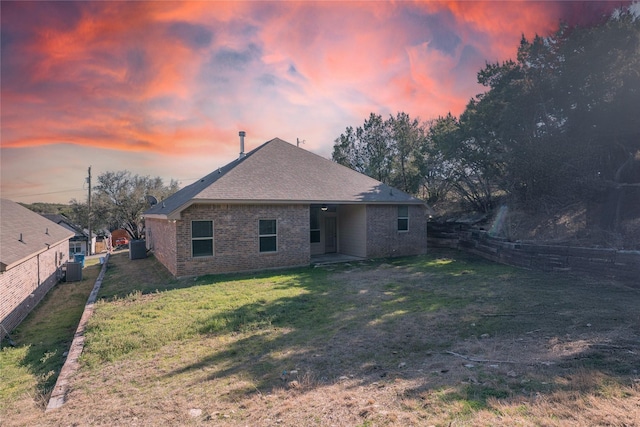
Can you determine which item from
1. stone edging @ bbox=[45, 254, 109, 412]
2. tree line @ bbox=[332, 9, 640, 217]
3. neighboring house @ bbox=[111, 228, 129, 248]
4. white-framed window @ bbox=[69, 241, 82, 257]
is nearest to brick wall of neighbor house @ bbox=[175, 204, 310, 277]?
stone edging @ bbox=[45, 254, 109, 412]

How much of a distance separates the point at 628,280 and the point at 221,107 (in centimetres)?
1496

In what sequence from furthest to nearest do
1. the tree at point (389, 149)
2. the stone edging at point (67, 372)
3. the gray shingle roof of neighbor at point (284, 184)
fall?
the tree at point (389, 149)
the gray shingle roof of neighbor at point (284, 184)
the stone edging at point (67, 372)

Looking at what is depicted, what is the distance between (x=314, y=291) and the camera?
9.44 meters

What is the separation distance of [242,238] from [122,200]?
29868mm

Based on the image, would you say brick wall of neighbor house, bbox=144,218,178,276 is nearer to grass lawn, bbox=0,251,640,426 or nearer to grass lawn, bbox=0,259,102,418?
grass lawn, bbox=0,251,640,426

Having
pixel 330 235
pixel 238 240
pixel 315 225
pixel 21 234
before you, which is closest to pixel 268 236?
pixel 238 240

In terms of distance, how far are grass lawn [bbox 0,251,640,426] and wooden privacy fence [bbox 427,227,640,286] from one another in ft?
1.60

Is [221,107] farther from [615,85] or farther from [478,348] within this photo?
[615,85]

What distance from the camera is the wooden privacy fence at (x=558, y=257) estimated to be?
8.57 meters

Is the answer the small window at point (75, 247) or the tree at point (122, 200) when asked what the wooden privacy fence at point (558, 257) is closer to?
the tree at point (122, 200)

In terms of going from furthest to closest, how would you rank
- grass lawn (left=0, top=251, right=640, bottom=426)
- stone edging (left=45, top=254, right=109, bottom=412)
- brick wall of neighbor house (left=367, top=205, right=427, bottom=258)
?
brick wall of neighbor house (left=367, top=205, right=427, bottom=258)
stone edging (left=45, top=254, right=109, bottom=412)
grass lawn (left=0, top=251, right=640, bottom=426)

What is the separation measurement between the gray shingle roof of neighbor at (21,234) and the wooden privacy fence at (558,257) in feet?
50.3

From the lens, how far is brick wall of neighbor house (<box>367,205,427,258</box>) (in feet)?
50.1

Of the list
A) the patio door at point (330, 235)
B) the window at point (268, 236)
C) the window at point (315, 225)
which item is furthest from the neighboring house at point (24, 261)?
the patio door at point (330, 235)
